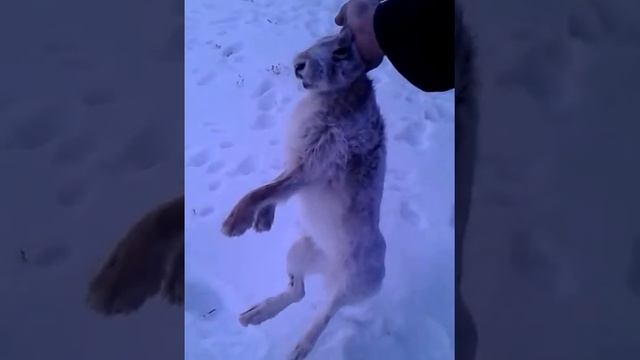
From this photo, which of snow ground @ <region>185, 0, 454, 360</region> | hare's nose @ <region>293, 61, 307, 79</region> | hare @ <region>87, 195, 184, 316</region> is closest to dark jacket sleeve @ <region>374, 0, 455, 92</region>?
snow ground @ <region>185, 0, 454, 360</region>

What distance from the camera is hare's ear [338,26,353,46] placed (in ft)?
4.08

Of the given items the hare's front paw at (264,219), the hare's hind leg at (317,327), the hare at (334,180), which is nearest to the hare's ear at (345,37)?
the hare at (334,180)

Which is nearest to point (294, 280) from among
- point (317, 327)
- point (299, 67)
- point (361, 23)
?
point (317, 327)

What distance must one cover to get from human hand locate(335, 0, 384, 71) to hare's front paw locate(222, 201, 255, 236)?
0.42m

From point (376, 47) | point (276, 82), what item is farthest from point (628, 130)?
point (276, 82)

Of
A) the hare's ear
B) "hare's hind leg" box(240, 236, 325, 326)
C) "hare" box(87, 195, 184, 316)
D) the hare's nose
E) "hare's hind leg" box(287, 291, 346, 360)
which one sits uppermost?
the hare's ear

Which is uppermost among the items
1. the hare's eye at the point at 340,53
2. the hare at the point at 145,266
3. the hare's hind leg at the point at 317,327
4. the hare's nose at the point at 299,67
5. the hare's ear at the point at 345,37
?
the hare's ear at the point at 345,37

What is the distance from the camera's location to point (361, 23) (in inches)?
49.3

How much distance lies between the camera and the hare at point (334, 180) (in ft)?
4.02

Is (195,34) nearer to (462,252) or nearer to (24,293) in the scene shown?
(24,293)

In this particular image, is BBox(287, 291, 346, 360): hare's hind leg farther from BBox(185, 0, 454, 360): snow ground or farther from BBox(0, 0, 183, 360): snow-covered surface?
BBox(0, 0, 183, 360): snow-covered surface

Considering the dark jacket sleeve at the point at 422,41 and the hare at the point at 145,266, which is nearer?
the hare at the point at 145,266

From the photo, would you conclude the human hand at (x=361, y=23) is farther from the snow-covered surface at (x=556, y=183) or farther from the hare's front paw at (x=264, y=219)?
the hare's front paw at (x=264, y=219)

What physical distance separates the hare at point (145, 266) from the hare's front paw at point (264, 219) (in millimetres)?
162
